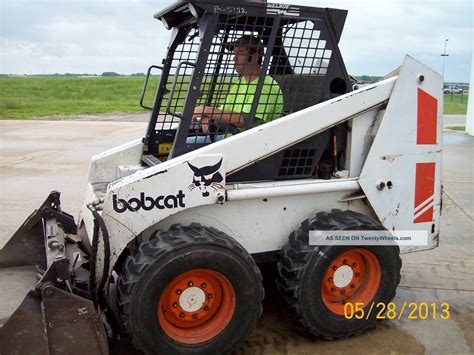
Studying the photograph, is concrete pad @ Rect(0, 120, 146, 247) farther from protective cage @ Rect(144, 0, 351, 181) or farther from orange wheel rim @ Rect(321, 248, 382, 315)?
orange wheel rim @ Rect(321, 248, 382, 315)

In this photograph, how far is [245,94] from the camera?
12.1 ft

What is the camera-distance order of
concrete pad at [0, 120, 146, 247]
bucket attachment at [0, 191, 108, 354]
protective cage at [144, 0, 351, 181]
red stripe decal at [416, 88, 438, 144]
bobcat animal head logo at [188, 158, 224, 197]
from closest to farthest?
bucket attachment at [0, 191, 108, 354] < bobcat animal head logo at [188, 158, 224, 197] < protective cage at [144, 0, 351, 181] < red stripe decal at [416, 88, 438, 144] < concrete pad at [0, 120, 146, 247]

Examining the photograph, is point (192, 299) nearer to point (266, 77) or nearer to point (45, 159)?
point (266, 77)

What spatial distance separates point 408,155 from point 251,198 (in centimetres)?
120

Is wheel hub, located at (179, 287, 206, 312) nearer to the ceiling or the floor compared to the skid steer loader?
nearer to the floor

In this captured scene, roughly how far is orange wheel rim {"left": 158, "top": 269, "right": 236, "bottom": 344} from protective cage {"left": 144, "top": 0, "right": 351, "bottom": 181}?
2.45 ft

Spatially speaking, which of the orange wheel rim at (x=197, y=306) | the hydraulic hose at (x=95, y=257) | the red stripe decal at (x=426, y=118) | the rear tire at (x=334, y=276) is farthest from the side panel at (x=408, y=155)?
the hydraulic hose at (x=95, y=257)

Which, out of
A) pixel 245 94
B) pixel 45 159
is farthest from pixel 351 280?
pixel 45 159

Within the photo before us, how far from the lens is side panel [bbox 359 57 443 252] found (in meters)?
3.71

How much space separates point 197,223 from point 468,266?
118 inches

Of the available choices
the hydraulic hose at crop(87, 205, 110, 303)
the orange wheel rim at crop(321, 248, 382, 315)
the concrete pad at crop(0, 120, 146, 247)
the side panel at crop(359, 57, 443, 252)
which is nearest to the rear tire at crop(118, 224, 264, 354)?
the hydraulic hose at crop(87, 205, 110, 303)

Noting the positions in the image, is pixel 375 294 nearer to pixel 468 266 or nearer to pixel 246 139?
pixel 246 139
